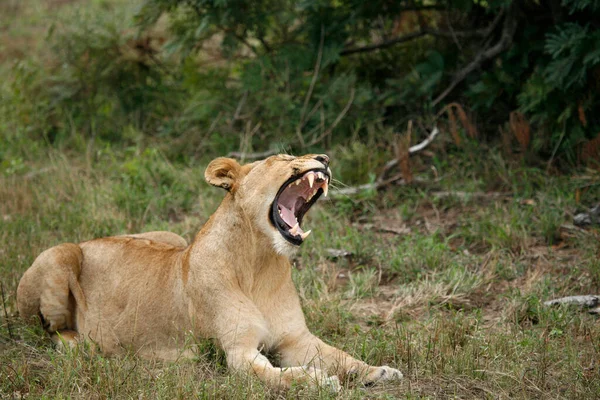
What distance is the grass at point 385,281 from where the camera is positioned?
392 centimetres

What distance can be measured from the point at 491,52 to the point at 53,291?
454cm

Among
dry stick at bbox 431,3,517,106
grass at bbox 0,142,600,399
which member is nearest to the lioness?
grass at bbox 0,142,600,399

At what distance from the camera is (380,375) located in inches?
158

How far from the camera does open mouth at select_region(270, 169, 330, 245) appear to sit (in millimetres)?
4082

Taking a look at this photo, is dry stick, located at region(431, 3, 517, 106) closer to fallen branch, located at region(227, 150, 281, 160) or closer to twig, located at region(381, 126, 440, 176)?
twig, located at region(381, 126, 440, 176)

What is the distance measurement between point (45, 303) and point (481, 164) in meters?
3.98

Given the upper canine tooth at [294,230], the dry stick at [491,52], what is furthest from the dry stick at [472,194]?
the upper canine tooth at [294,230]

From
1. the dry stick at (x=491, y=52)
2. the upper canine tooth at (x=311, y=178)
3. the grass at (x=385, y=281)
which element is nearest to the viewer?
the grass at (x=385, y=281)

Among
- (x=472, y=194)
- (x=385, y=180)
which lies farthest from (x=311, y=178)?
(x=385, y=180)

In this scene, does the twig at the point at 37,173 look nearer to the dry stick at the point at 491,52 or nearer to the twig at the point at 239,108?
the twig at the point at 239,108

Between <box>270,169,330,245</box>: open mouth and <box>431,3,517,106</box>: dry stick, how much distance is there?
357 cm

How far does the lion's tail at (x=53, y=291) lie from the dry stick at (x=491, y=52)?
396 centimetres

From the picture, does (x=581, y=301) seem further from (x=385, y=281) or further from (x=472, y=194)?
(x=472, y=194)

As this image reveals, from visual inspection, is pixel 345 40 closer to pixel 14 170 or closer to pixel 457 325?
pixel 14 170
